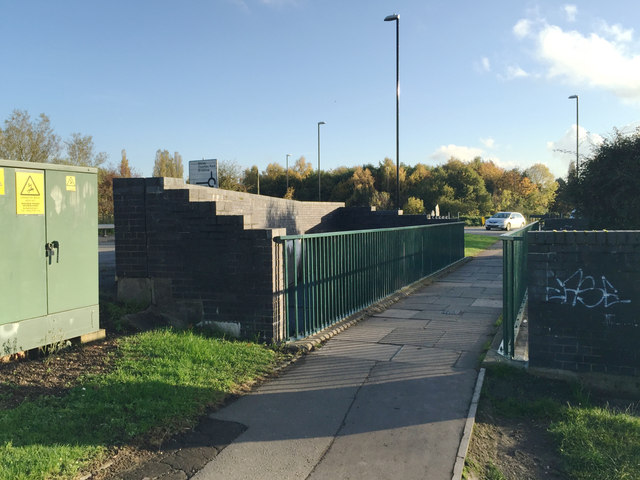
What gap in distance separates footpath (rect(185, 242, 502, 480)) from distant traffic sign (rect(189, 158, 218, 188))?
780cm

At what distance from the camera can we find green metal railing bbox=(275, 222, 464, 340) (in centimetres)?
740

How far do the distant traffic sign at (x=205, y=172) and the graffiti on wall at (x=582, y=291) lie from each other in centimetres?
1038

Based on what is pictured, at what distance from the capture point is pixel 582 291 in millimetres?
5602

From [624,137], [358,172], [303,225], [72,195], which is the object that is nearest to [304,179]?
[358,172]

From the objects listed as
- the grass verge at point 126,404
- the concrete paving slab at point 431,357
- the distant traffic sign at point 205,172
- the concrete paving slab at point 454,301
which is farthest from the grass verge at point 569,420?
the distant traffic sign at point 205,172

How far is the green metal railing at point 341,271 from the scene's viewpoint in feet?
24.3

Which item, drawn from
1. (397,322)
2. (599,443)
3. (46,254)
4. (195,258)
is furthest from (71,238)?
(599,443)

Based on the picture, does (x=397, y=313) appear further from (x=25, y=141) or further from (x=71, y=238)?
(x=25, y=141)

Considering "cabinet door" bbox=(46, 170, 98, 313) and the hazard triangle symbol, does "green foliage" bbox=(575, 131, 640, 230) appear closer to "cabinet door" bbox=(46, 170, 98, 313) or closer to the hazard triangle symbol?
"cabinet door" bbox=(46, 170, 98, 313)

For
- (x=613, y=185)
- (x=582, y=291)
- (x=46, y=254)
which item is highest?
(x=613, y=185)

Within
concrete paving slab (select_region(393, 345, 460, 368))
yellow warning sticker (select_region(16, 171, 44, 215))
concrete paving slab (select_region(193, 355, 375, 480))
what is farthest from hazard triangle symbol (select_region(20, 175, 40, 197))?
concrete paving slab (select_region(393, 345, 460, 368))

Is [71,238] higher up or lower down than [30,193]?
lower down

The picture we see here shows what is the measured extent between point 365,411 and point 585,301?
267 centimetres

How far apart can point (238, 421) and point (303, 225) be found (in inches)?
478
